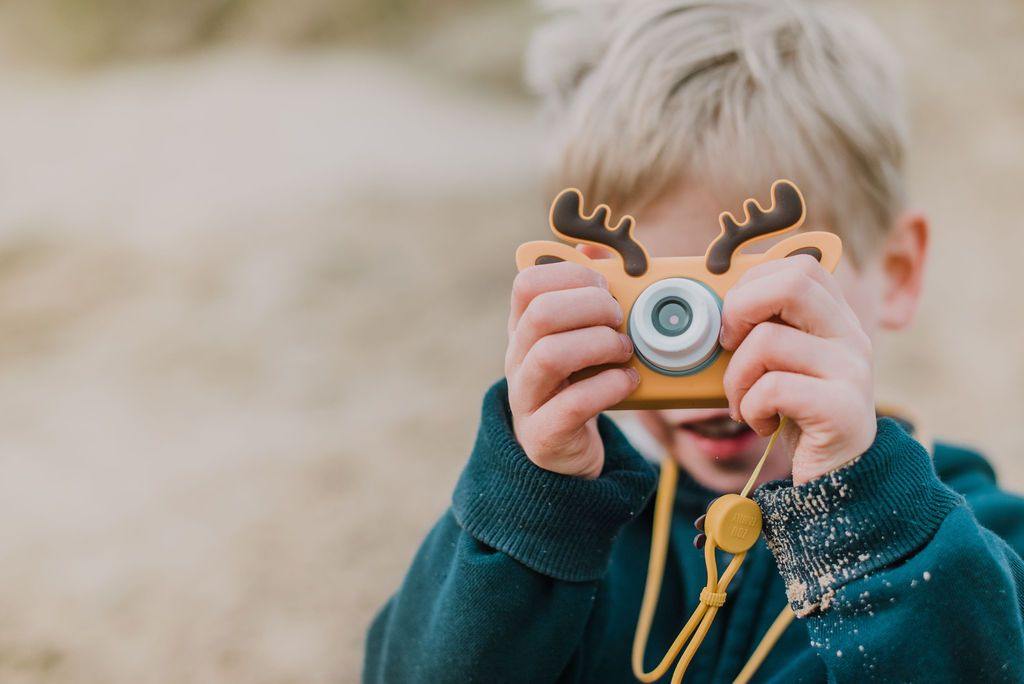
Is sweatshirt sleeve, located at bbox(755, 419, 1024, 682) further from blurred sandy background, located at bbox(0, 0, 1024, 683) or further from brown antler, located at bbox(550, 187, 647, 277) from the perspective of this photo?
blurred sandy background, located at bbox(0, 0, 1024, 683)

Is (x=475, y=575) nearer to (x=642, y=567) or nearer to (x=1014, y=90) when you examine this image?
(x=642, y=567)

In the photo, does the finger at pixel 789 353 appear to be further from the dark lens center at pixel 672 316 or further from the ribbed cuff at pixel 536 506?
the ribbed cuff at pixel 536 506

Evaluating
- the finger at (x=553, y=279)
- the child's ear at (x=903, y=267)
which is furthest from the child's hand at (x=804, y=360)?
the child's ear at (x=903, y=267)

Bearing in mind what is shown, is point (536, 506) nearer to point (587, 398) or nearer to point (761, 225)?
point (587, 398)

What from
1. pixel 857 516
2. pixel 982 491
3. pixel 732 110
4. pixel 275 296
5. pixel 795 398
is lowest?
pixel 982 491

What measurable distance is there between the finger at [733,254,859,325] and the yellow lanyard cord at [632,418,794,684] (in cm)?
16

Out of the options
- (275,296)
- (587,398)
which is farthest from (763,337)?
(275,296)

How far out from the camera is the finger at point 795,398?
2.62 ft

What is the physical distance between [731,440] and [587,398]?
1.37 ft

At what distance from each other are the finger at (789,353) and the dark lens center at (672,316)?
55mm

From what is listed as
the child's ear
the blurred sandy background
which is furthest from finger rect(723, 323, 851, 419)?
the blurred sandy background

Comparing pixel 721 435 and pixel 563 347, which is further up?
pixel 563 347

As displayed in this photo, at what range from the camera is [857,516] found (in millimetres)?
840

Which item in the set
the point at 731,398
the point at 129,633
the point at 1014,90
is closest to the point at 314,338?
the point at 129,633
